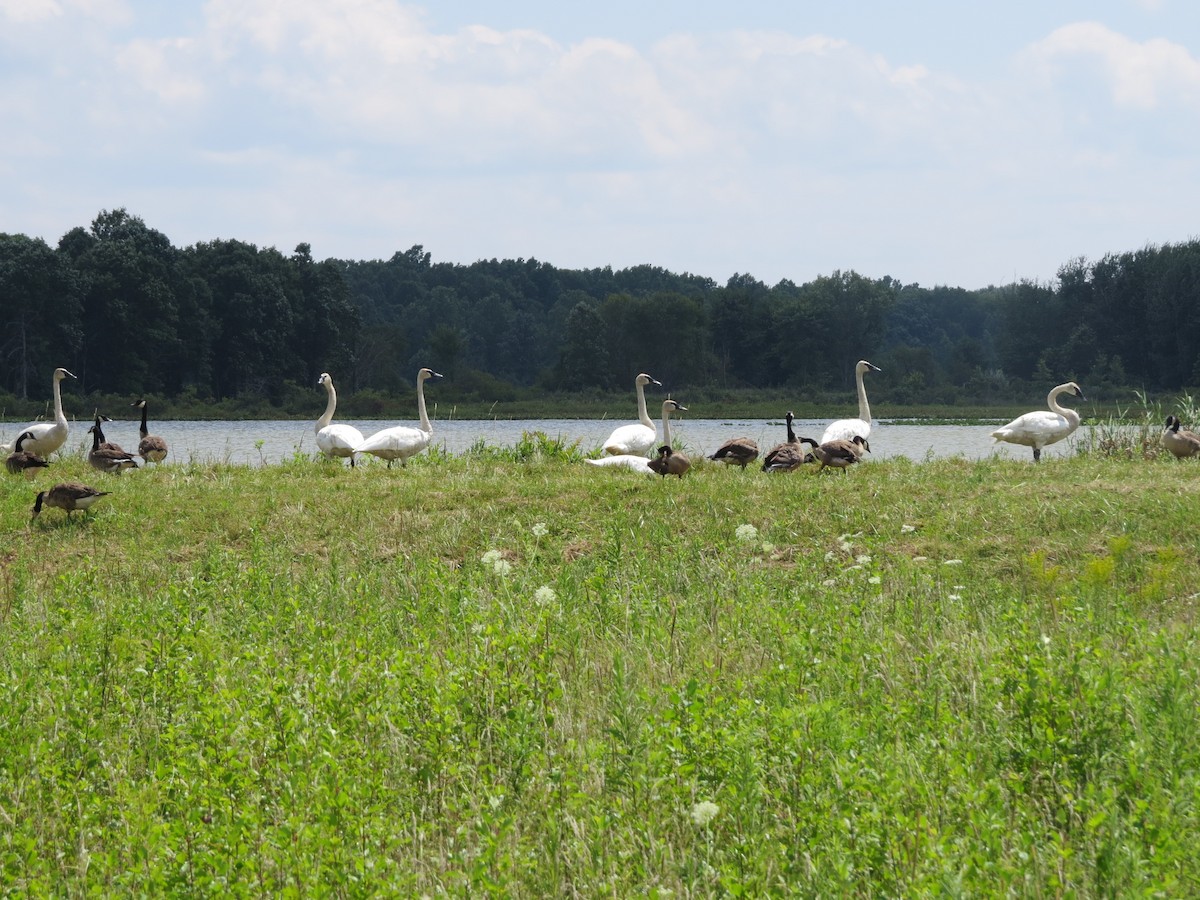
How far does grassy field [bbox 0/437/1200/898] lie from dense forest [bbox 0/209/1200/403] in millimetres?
59351

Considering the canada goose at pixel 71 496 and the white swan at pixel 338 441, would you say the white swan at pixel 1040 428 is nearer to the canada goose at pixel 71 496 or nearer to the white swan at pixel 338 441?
the white swan at pixel 338 441

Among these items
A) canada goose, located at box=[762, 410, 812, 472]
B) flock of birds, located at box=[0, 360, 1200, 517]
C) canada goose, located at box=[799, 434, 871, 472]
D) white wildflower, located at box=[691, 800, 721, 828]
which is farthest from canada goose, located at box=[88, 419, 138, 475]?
white wildflower, located at box=[691, 800, 721, 828]

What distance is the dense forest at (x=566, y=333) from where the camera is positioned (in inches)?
2653

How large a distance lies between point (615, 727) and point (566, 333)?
85.9 meters

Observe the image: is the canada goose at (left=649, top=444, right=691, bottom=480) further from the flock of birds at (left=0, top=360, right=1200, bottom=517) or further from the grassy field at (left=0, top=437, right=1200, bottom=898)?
the grassy field at (left=0, top=437, right=1200, bottom=898)

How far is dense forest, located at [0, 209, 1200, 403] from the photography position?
67.4 meters

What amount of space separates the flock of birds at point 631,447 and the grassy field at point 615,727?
3.59 meters

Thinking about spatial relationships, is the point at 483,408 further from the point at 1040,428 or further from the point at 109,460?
the point at 109,460

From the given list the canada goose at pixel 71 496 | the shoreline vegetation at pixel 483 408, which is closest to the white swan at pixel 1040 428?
the canada goose at pixel 71 496

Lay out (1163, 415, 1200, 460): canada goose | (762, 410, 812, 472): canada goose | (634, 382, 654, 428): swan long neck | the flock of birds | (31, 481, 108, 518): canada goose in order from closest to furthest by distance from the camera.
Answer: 1. (31, 481, 108, 518): canada goose
2. the flock of birds
3. (762, 410, 812, 472): canada goose
4. (1163, 415, 1200, 460): canada goose
5. (634, 382, 654, 428): swan long neck

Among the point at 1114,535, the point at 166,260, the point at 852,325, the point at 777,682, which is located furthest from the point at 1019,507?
the point at 852,325

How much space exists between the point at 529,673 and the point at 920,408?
6836 cm

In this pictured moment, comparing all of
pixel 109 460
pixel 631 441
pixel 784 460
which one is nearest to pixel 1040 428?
pixel 631 441

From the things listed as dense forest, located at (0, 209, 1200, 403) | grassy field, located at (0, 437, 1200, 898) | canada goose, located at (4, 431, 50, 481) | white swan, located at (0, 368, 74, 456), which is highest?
dense forest, located at (0, 209, 1200, 403)
